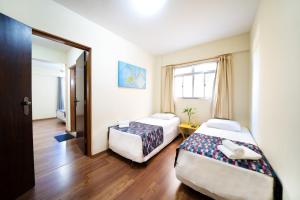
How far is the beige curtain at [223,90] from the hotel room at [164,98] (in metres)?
0.02

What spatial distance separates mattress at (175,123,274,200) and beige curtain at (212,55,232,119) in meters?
1.88

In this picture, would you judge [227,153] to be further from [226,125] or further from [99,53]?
[99,53]

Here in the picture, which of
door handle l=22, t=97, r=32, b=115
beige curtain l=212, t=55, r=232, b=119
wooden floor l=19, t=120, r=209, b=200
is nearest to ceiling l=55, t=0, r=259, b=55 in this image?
beige curtain l=212, t=55, r=232, b=119

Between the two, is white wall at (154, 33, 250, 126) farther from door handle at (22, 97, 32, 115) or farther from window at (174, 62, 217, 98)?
door handle at (22, 97, 32, 115)

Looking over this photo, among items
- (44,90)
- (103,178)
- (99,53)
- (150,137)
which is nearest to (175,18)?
(99,53)

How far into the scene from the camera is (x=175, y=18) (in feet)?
6.68

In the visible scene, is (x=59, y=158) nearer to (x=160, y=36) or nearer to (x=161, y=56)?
(x=160, y=36)

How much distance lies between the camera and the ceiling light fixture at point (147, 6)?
1665 millimetres

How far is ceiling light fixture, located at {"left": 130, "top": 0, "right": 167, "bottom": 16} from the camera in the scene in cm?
167

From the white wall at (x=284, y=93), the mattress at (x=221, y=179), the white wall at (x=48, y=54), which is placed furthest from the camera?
the white wall at (x=48, y=54)

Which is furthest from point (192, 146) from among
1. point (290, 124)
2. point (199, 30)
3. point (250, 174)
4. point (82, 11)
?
point (82, 11)

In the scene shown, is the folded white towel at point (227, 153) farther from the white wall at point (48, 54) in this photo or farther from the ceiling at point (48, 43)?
the white wall at point (48, 54)

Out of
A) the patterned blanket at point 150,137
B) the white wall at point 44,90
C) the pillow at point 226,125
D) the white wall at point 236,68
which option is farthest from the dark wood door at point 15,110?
the white wall at point 44,90

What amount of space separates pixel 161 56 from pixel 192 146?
3307 millimetres
